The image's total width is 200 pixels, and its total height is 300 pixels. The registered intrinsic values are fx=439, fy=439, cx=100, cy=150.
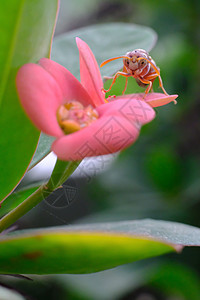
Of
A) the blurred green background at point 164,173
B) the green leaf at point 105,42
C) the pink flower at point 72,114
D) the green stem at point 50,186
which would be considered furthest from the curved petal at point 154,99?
the blurred green background at point 164,173

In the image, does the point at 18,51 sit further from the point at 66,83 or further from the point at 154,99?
the point at 154,99

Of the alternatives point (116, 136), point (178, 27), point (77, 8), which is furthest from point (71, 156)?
point (77, 8)

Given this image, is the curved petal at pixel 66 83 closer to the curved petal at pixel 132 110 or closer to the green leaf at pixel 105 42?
the curved petal at pixel 132 110

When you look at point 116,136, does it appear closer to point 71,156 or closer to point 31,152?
point 71,156

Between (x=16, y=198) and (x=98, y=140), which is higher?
(x=98, y=140)

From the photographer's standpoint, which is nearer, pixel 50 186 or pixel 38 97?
pixel 38 97

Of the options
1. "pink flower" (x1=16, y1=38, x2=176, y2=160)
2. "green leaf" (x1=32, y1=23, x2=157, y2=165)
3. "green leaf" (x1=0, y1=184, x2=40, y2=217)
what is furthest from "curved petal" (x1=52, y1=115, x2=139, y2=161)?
"green leaf" (x1=32, y1=23, x2=157, y2=165)

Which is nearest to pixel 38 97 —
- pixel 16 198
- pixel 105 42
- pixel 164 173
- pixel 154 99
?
pixel 154 99
